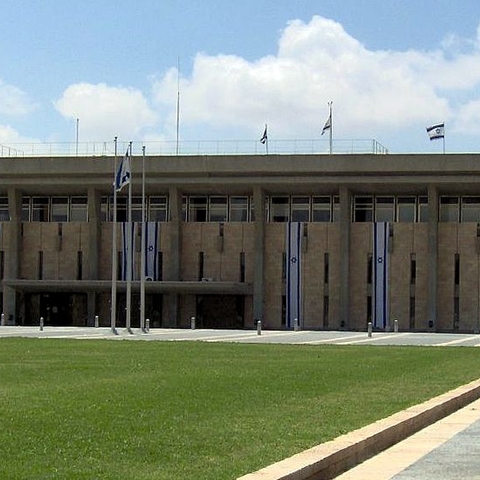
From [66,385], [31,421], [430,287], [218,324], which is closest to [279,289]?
[218,324]

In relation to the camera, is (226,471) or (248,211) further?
(248,211)

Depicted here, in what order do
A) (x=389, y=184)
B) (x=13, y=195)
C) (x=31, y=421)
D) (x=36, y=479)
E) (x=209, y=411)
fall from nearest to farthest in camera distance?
(x=36, y=479)
(x=31, y=421)
(x=209, y=411)
(x=389, y=184)
(x=13, y=195)

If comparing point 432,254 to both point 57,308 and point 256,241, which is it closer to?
point 256,241

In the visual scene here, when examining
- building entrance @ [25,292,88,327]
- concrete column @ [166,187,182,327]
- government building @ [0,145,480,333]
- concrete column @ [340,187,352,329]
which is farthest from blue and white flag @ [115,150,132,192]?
building entrance @ [25,292,88,327]

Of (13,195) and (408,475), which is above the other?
(13,195)

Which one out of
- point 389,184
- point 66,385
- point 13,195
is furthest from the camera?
point 13,195

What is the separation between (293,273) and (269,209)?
5225mm

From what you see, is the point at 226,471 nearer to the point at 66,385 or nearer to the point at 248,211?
the point at 66,385

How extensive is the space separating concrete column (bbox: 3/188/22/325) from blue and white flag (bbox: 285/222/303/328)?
19701 millimetres

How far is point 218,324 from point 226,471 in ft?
231

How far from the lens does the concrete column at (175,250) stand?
80375 mm

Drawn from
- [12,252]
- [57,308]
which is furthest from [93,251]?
[12,252]

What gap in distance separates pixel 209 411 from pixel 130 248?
202 ft

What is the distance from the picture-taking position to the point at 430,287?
7700cm
